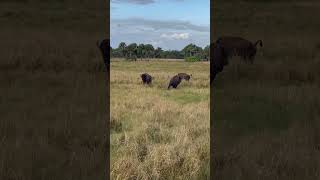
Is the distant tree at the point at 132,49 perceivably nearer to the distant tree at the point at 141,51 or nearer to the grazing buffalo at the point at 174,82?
the distant tree at the point at 141,51

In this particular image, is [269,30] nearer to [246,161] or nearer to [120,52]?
[246,161]

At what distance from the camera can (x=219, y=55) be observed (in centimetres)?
1686

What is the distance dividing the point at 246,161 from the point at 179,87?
37.6 ft

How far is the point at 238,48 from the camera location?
56.2 ft

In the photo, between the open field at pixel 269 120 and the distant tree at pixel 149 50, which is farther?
the distant tree at pixel 149 50

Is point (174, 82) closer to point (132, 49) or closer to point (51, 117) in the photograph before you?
point (51, 117)

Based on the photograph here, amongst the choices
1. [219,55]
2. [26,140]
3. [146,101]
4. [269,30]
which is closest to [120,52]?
[269,30]

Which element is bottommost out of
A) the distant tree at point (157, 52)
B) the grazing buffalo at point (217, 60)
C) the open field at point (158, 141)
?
the open field at point (158, 141)

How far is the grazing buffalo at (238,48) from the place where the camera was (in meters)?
17.0

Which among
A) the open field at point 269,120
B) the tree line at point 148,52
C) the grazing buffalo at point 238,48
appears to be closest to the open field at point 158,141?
the open field at point 269,120

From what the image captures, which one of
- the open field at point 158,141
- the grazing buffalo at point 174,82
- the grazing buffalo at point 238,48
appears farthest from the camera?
the grazing buffalo at point 238,48

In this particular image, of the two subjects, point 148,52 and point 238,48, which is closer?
point 238,48

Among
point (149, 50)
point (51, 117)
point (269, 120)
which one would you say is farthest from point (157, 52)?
point (51, 117)

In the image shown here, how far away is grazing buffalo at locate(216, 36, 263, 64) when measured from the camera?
1703cm
